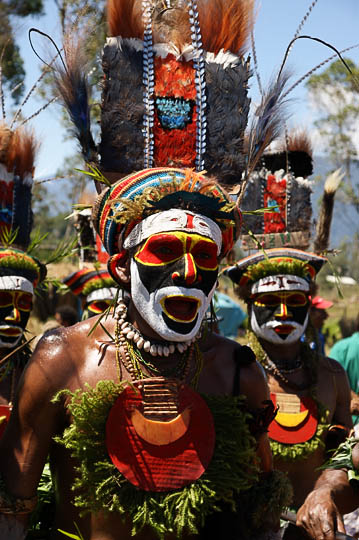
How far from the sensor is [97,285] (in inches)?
245

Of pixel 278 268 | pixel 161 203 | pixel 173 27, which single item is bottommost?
pixel 278 268

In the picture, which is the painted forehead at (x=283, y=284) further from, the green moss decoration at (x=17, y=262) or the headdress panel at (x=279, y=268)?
the green moss decoration at (x=17, y=262)

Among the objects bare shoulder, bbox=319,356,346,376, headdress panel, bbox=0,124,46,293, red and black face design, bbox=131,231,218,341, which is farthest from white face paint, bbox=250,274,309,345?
red and black face design, bbox=131,231,218,341

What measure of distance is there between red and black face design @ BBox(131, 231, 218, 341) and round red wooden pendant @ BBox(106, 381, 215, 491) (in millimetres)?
264

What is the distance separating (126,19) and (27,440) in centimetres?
173

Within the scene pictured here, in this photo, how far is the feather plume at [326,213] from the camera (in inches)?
211

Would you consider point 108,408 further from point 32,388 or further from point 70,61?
point 70,61

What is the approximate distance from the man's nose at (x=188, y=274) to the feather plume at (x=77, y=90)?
2.32 feet

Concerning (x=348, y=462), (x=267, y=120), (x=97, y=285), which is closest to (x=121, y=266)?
(x=267, y=120)

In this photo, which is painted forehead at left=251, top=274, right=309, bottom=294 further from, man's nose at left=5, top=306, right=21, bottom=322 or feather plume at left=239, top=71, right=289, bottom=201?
feather plume at left=239, top=71, right=289, bottom=201

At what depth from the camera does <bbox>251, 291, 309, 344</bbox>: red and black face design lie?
190 inches

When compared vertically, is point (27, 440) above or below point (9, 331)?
above

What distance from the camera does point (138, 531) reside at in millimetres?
2430

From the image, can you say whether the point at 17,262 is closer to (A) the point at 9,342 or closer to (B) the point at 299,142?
(A) the point at 9,342
